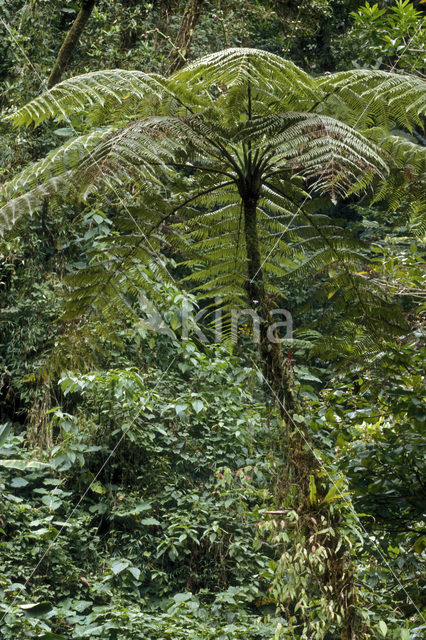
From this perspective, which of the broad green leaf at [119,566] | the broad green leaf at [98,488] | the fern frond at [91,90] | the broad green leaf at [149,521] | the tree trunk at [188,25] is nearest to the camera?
the fern frond at [91,90]

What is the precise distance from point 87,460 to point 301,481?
2.26m

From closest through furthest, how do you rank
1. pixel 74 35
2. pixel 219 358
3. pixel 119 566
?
pixel 119 566 < pixel 74 35 < pixel 219 358

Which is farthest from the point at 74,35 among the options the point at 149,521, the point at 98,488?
the point at 149,521

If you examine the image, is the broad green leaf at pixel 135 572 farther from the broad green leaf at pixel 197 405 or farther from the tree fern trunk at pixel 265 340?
the tree fern trunk at pixel 265 340

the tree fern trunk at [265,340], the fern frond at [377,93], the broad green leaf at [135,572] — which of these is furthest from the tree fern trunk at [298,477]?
the broad green leaf at [135,572]

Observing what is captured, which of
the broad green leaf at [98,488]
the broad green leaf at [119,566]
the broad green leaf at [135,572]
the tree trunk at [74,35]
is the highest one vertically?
the tree trunk at [74,35]

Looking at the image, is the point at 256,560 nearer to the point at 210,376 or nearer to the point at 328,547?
the point at 210,376

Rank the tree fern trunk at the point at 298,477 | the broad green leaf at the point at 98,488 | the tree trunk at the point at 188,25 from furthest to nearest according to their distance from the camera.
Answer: the tree trunk at the point at 188,25 < the broad green leaf at the point at 98,488 < the tree fern trunk at the point at 298,477

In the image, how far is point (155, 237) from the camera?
2.36 m

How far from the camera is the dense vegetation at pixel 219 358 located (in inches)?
82.2

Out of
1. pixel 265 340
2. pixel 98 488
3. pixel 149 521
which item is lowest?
pixel 149 521

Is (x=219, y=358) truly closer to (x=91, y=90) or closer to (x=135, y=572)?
(x=135, y=572)

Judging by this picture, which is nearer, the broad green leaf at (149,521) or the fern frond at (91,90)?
the fern frond at (91,90)

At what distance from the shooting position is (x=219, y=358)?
180 inches
